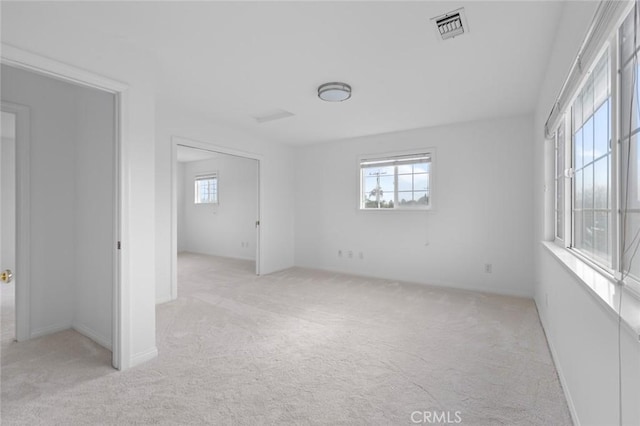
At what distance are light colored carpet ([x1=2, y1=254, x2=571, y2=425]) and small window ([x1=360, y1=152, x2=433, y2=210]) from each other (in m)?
1.88

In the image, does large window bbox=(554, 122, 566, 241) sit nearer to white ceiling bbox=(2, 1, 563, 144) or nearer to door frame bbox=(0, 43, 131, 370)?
white ceiling bbox=(2, 1, 563, 144)

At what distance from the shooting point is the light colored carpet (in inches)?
70.0

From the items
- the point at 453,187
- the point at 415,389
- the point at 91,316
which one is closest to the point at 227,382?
the point at 415,389

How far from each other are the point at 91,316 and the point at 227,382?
172 centimetres

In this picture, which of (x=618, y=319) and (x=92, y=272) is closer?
(x=618, y=319)

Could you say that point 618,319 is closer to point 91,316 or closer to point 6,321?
point 91,316

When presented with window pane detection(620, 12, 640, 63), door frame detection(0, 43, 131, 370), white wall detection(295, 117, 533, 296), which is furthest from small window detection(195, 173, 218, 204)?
window pane detection(620, 12, 640, 63)

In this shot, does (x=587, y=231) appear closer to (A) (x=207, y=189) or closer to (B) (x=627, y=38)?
(B) (x=627, y=38)

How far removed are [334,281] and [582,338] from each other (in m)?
3.64

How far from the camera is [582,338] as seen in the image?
1545mm

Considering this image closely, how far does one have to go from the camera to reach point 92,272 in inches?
112

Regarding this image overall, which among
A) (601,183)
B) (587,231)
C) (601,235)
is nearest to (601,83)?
(601,183)

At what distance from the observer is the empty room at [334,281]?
1696 mm

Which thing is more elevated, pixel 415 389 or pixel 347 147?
pixel 347 147
